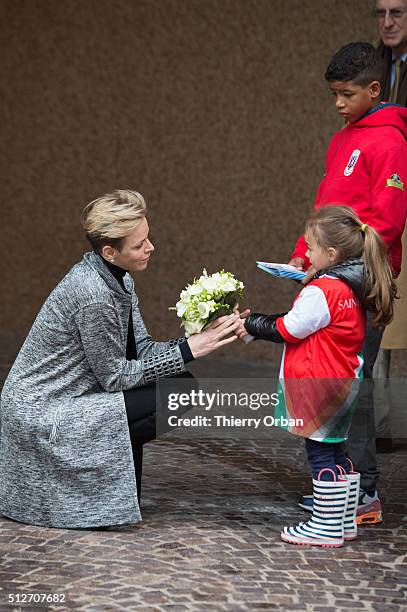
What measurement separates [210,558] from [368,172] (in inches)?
69.0

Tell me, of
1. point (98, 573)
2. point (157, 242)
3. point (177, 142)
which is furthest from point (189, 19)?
point (98, 573)

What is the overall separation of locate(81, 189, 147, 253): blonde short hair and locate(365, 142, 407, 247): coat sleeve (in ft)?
3.22

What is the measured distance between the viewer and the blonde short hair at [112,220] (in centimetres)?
506

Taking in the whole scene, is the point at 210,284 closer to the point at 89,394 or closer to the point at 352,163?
the point at 89,394

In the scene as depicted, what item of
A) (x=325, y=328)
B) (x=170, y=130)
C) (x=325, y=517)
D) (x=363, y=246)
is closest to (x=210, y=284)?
(x=325, y=328)

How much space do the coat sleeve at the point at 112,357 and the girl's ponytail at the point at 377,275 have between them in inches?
32.8

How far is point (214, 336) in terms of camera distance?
5.06 metres

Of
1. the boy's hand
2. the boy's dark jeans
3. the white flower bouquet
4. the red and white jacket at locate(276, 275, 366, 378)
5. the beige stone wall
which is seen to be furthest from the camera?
the beige stone wall

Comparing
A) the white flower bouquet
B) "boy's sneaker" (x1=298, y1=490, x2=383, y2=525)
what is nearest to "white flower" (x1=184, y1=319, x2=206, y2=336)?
the white flower bouquet

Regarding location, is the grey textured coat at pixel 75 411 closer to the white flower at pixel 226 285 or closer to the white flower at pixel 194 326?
the white flower at pixel 194 326

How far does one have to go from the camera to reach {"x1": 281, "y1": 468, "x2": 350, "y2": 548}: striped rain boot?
16.0ft

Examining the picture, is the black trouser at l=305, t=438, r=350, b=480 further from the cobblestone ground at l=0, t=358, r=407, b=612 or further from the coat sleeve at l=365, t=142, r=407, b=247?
the coat sleeve at l=365, t=142, r=407, b=247

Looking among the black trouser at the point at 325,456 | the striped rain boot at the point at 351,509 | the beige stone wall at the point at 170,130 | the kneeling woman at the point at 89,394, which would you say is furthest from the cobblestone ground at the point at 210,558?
the beige stone wall at the point at 170,130

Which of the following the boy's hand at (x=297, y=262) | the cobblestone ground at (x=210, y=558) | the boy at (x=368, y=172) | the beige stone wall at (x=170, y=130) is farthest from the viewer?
the beige stone wall at (x=170, y=130)
